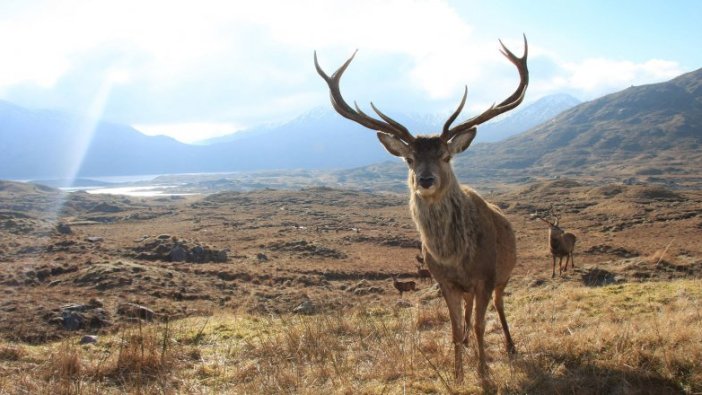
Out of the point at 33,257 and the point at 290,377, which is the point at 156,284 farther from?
the point at 290,377

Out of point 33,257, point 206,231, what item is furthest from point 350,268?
point 206,231

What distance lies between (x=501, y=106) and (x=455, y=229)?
7.69ft

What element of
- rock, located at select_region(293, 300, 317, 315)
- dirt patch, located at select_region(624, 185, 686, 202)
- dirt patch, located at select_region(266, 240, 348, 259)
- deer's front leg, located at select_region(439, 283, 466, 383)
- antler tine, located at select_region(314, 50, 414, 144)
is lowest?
dirt patch, located at select_region(266, 240, 348, 259)

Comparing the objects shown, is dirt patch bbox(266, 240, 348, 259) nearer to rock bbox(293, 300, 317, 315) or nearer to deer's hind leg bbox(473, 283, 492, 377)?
rock bbox(293, 300, 317, 315)

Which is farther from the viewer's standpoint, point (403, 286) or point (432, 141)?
point (403, 286)

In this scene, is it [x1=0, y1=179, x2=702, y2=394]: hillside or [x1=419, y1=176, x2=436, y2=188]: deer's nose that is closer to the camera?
[x1=0, y1=179, x2=702, y2=394]: hillside

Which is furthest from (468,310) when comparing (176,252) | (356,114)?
(176,252)

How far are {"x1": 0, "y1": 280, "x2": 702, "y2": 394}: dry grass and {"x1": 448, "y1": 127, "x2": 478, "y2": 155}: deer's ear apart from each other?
2727 millimetres

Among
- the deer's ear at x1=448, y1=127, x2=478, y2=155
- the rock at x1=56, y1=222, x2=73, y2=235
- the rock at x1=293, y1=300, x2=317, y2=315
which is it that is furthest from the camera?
the rock at x1=56, y1=222, x2=73, y2=235

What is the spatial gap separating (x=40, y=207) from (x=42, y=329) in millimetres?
103773

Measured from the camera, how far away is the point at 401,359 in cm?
597

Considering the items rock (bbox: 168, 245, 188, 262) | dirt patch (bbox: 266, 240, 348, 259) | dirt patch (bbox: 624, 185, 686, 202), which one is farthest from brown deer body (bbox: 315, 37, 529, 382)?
dirt patch (bbox: 624, 185, 686, 202)

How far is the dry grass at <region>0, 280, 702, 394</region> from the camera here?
5.06m

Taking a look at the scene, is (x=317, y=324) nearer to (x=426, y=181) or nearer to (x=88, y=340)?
(x=426, y=181)
